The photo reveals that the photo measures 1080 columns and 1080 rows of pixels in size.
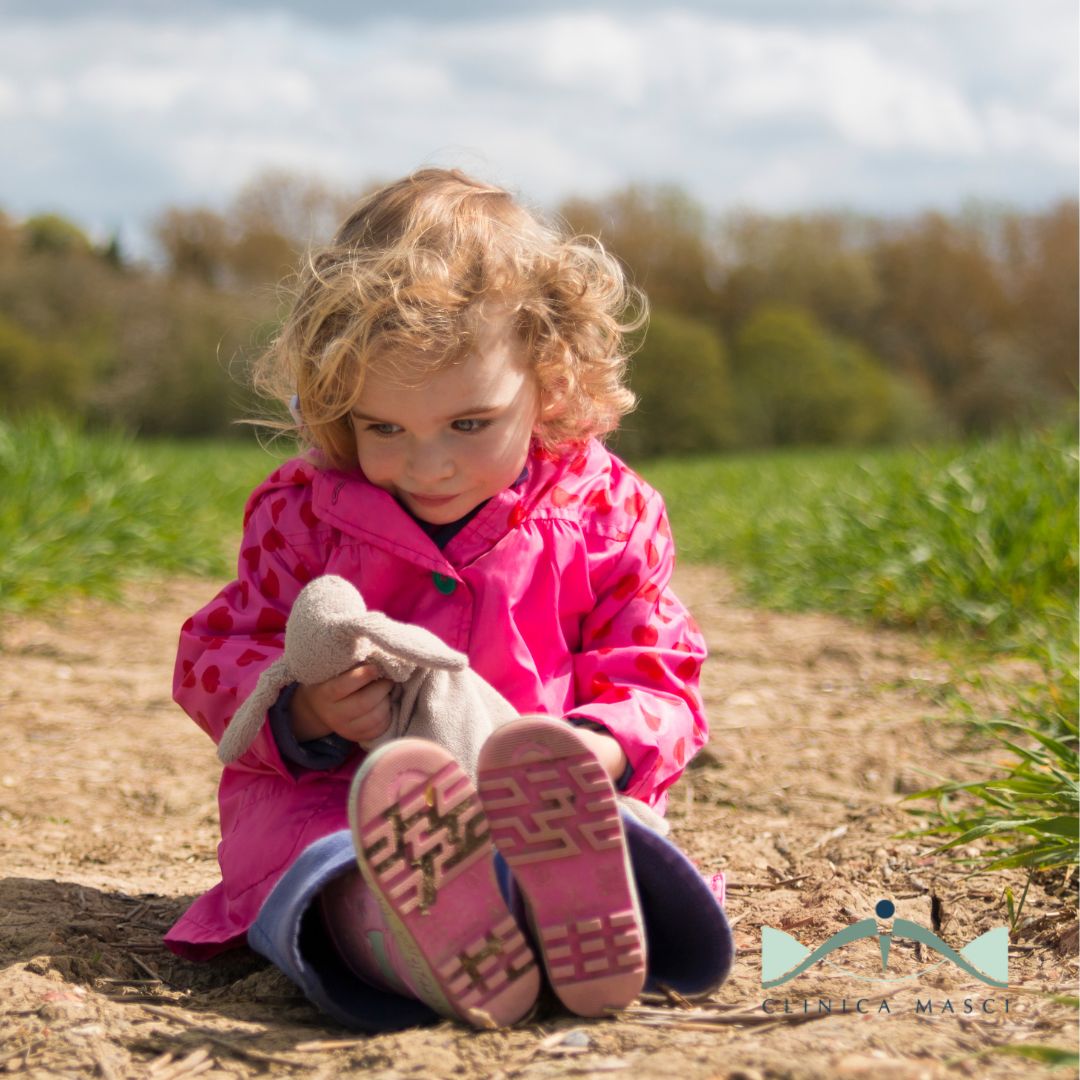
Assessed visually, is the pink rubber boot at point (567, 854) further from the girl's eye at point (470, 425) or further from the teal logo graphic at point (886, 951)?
the girl's eye at point (470, 425)

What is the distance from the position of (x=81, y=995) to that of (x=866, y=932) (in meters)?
1.06

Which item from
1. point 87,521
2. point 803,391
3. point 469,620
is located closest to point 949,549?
point 469,620

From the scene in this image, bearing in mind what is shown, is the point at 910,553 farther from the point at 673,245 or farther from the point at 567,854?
the point at 673,245

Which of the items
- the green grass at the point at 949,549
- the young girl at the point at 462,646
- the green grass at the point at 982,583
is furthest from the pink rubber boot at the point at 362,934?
the green grass at the point at 949,549

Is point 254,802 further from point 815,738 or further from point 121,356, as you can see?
point 121,356

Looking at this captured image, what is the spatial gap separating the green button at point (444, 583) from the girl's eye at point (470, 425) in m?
0.21

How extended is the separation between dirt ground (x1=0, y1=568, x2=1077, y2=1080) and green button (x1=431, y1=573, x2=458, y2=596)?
0.58 meters

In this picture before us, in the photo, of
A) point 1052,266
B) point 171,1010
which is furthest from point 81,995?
point 1052,266

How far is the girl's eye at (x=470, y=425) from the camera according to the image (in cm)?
172

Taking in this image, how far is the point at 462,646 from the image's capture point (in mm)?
1801

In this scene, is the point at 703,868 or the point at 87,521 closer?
the point at 703,868

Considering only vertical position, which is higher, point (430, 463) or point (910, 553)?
point (430, 463)

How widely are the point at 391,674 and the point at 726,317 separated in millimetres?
30433

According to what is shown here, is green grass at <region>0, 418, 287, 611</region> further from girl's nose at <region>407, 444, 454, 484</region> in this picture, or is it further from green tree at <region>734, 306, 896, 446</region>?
green tree at <region>734, 306, 896, 446</region>
